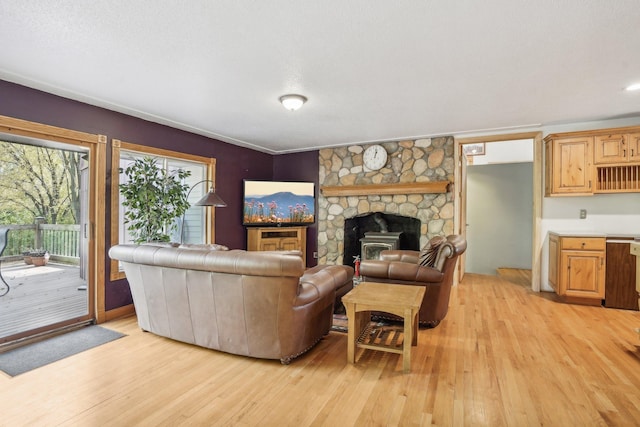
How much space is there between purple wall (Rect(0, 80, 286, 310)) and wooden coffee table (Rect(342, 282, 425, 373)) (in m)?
2.77

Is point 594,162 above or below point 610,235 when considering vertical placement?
above

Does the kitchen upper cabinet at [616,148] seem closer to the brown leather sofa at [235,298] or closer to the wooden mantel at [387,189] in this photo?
the wooden mantel at [387,189]

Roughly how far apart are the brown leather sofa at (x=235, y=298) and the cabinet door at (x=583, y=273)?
3142mm

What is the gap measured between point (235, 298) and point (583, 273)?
13.6 ft

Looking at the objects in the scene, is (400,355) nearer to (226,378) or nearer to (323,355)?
(323,355)

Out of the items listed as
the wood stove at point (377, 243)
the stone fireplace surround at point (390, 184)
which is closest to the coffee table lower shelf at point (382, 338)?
the wood stove at point (377, 243)

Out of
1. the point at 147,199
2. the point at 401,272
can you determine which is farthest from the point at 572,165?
the point at 147,199

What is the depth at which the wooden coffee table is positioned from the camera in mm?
2281

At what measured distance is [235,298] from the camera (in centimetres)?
233

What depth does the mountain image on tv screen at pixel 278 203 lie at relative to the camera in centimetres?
560

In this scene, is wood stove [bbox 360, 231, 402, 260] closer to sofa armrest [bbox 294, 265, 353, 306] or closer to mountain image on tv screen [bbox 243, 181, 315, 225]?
mountain image on tv screen [bbox 243, 181, 315, 225]

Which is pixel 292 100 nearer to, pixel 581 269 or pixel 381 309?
pixel 381 309

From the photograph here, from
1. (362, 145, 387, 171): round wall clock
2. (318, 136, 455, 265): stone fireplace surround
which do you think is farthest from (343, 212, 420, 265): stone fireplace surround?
(362, 145, 387, 171): round wall clock

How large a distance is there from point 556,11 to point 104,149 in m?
4.07
